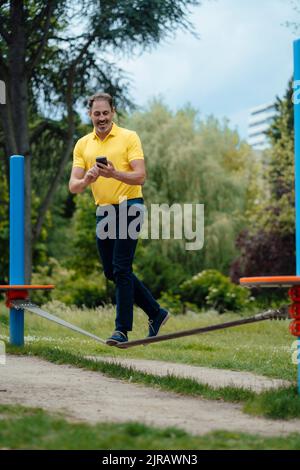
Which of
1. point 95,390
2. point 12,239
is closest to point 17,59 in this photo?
point 12,239

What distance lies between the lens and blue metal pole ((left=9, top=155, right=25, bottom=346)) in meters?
8.25

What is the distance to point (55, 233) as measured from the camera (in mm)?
32531

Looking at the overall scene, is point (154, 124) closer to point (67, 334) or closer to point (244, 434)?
point (67, 334)

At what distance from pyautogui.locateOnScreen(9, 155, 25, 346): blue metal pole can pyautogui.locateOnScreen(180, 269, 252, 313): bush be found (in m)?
9.95

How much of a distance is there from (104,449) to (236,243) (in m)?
23.8

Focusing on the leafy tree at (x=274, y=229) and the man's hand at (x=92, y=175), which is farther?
the leafy tree at (x=274, y=229)

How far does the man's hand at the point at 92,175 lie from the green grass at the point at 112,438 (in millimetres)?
2116

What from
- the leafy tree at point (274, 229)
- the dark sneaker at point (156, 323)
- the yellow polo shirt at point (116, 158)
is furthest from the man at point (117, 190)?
the leafy tree at point (274, 229)

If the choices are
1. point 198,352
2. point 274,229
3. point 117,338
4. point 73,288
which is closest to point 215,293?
point 73,288

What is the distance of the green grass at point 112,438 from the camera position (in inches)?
141

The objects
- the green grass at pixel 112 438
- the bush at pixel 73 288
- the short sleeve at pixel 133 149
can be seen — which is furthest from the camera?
the bush at pixel 73 288

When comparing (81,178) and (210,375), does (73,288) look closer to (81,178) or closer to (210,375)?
(210,375)

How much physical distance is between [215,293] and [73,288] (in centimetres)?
466

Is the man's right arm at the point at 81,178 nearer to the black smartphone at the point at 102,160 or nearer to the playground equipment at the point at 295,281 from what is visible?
the black smartphone at the point at 102,160
